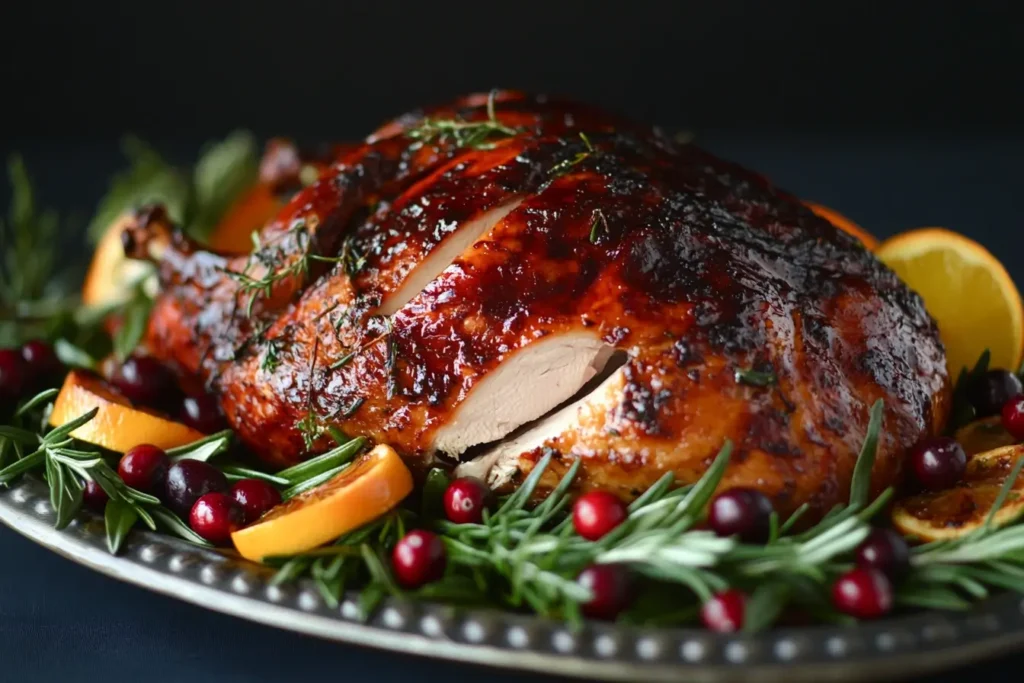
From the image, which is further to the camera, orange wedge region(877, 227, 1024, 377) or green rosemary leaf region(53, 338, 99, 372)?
green rosemary leaf region(53, 338, 99, 372)

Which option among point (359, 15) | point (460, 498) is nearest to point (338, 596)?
point (460, 498)

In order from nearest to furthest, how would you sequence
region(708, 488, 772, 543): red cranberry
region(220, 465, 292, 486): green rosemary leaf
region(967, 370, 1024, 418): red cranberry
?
region(708, 488, 772, 543): red cranberry
region(220, 465, 292, 486): green rosemary leaf
region(967, 370, 1024, 418): red cranberry

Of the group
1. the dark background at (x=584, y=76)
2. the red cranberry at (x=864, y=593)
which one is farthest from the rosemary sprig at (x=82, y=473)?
the dark background at (x=584, y=76)

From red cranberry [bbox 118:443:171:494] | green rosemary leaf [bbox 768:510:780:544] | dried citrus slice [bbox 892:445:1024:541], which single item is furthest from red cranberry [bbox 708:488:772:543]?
red cranberry [bbox 118:443:171:494]

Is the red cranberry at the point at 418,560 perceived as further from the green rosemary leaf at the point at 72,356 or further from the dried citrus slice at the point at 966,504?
the green rosemary leaf at the point at 72,356

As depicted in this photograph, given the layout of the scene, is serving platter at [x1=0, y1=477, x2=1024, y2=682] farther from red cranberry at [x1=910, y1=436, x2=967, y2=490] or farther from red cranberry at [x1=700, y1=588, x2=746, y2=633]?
red cranberry at [x1=910, y1=436, x2=967, y2=490]

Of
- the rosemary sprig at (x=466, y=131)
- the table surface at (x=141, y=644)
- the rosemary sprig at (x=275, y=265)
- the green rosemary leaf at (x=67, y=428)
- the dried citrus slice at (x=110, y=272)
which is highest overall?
the rosemary sprig at (x=466, y=131)

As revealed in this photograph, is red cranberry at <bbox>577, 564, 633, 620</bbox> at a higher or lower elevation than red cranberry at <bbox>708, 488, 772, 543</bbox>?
lower
